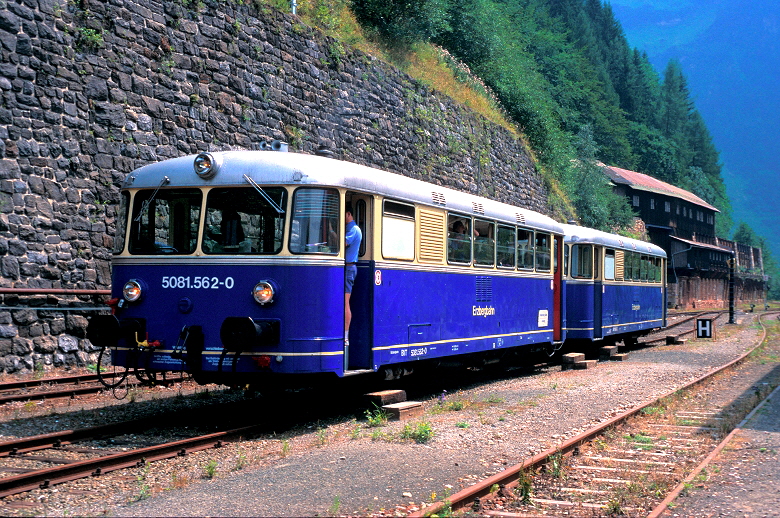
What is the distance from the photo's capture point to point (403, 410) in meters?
10.3

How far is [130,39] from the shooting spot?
15.2 metres

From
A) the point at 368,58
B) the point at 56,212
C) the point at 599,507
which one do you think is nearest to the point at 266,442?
the point at 599,507

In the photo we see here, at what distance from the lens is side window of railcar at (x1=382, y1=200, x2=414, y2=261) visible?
10.4 m

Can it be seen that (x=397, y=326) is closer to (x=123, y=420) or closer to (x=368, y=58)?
(x=123, y=420)

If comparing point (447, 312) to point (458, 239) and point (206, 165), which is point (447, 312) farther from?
point (206, 165)

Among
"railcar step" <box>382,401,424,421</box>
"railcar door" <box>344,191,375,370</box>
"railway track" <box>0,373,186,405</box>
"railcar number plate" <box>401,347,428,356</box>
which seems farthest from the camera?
"railcar number plate" <box>401,347,428,356</box>

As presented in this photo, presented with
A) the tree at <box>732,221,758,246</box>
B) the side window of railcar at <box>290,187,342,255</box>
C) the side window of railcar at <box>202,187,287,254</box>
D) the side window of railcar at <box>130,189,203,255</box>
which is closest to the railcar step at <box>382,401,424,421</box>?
the side window of railcar at <box>290,187,342,255</box>

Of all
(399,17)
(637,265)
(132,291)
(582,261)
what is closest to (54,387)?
(132,291)

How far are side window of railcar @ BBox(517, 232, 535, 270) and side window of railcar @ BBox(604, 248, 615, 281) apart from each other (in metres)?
5.42

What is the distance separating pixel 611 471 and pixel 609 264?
44.6 feet

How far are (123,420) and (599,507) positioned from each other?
228 inches

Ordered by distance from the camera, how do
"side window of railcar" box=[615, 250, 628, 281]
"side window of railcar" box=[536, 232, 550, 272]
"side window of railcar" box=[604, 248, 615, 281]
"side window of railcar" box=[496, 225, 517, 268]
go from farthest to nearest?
1. "side window of railcar" box=[615, 250, 628, 281]
2. "side window of railcar" box=[604, 248, 615, 281]
3. "side window of railcar" box=[536, 232, 550, 272]
4. "side window of railcar" box=[496, 225, 517, 268]

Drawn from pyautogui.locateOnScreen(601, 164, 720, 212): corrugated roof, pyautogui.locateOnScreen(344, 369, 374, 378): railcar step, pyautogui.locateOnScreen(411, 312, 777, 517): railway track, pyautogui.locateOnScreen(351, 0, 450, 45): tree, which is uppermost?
pyautogui.locateOnScreen(601, 164, 720, 212): corrugated roof

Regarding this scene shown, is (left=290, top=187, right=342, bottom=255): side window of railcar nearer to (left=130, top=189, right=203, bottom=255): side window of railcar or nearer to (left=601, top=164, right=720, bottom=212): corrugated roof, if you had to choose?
(left=130, top=189, right=203, bottom=255): side window of railcar
